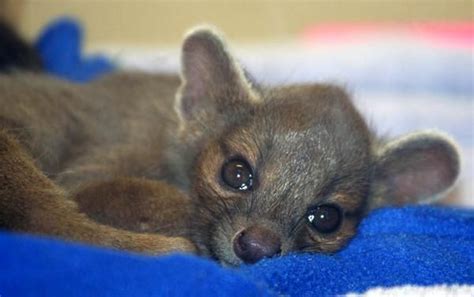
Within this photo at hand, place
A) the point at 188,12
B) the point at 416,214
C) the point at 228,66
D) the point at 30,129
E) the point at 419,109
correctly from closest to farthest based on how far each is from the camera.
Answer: the point at 416,214 → the point at 30,129 → the point at 228,66 → the point at 419,109 → the point at 188,12

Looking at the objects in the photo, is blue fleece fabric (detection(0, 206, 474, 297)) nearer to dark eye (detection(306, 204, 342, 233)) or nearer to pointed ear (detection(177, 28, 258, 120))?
dark eye (detection(306, 204, 342, 233))

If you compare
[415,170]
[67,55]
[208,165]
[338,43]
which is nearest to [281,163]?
[208,165]

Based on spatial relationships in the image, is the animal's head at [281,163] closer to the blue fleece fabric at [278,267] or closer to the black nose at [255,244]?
the black nose at [255,244]

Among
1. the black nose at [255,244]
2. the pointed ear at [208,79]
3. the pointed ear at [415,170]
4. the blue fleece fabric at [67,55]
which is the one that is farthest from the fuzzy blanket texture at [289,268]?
the blue fleece fabric at [67,55]

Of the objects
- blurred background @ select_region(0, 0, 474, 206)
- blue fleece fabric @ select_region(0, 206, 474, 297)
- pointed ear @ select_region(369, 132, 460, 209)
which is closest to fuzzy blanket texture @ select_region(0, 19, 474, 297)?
blue fleece fabric @ select_region(0, 206, 474, 297)

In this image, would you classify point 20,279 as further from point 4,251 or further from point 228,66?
point 228,66

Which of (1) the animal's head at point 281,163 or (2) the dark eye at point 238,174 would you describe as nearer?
(1) the animal's head at point 281,163

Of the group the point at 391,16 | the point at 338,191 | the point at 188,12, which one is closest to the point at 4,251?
the point at 338,191
